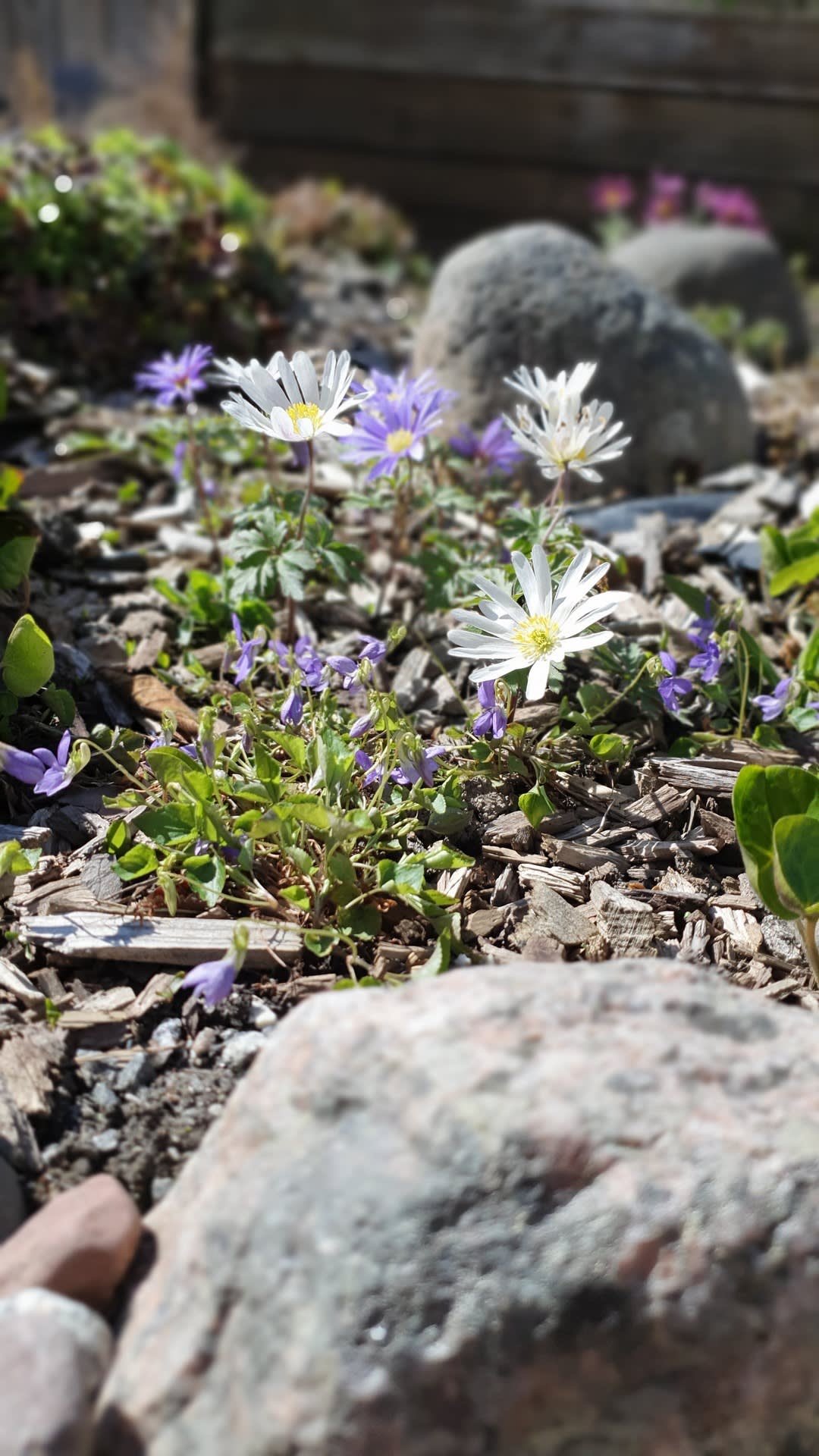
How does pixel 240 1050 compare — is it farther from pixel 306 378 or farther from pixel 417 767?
pixel 306 378

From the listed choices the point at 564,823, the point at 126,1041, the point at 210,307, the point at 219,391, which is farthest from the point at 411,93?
the point at 126,1041

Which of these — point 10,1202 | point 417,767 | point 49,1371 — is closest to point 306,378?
point 417,767

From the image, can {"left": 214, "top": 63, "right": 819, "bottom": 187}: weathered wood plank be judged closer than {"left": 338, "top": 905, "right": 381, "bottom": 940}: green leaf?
No

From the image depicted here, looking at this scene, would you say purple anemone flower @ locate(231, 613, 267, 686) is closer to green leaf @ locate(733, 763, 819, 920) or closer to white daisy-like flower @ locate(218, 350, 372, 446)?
white daisy-like flower @ locate(218, 350, 372, 446)

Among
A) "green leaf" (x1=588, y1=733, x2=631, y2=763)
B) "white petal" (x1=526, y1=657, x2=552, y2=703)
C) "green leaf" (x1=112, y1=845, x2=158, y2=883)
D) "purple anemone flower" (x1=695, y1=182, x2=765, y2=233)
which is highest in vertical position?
"purple anemone flower" (x1=695, y1=182, x2=765, y2=233)

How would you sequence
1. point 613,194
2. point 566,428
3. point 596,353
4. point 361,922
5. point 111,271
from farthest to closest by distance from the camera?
point 613,194 < point 111,271 < point 596,353 < point 566,428 < point 361,922

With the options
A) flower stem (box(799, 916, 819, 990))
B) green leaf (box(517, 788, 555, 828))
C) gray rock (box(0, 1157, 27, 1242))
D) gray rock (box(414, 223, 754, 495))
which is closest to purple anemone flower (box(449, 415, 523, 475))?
gray rock (box(414, 223, 754, 495))

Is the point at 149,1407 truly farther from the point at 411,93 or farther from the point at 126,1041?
the point at 411,93
